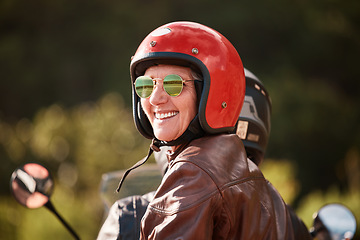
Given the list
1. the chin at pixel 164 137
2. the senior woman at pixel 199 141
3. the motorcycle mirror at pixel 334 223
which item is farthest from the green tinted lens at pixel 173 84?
the motorcycle mirror at pixel 334 223

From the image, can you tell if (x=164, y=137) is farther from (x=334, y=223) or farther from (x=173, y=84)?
(x=334, y=223)

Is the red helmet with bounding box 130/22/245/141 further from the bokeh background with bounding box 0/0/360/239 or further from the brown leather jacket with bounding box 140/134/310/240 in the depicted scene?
the bokeh background with bounding box 0/0/360/239

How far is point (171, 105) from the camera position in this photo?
1.75 meters

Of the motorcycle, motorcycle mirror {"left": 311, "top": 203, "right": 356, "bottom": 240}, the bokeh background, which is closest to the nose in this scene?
the motorcycle

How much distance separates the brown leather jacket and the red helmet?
0.12m

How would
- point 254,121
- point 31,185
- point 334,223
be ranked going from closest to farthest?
point 31,185, point 334,223, point 254,121

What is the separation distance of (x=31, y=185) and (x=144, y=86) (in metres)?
0.63

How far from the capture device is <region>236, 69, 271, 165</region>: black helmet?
2316 millimetres

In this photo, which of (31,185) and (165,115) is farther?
(31,185)

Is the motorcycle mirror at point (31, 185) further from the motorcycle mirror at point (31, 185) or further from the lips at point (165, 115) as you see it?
the lips at point (165, 115)

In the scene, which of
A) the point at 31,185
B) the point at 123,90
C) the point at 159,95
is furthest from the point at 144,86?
the point at 123,90

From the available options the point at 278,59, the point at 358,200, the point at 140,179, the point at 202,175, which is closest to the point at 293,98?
the point at 278,59

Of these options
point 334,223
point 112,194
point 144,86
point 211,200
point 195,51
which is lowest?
point 334,223

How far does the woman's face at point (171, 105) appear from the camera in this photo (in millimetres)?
1739
